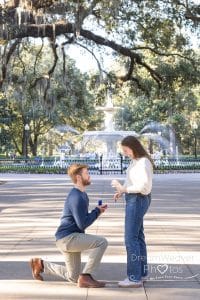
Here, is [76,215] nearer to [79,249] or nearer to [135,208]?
[79,249]

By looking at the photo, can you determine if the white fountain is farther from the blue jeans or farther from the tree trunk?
the blue jeans

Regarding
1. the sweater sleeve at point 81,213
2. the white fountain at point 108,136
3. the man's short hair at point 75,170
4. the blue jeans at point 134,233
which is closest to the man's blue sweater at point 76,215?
the sweater sleeve at point 81,213

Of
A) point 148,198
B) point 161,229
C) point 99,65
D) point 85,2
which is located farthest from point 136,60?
point 148,198

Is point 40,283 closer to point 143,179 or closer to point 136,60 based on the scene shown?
point 143,179

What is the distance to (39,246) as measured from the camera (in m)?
8.69

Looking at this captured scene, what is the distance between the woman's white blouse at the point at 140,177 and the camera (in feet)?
20.5

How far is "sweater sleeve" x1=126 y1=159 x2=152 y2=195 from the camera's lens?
20.5ft

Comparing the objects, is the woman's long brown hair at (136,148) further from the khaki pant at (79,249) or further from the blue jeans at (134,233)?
the khaki pant at (79,249)

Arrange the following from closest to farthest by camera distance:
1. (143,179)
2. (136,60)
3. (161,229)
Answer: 1. (143,179)
2. (161,229)
3. (136,60)

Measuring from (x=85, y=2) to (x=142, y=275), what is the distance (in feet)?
51.6

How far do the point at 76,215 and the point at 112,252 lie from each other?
212 cm

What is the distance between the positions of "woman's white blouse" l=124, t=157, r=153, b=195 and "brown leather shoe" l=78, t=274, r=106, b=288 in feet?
3.08

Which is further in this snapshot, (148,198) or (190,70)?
(190,70)

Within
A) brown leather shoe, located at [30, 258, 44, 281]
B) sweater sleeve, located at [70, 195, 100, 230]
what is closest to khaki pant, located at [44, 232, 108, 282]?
sweater sleeve, located at [70, 195, 100, 230]
